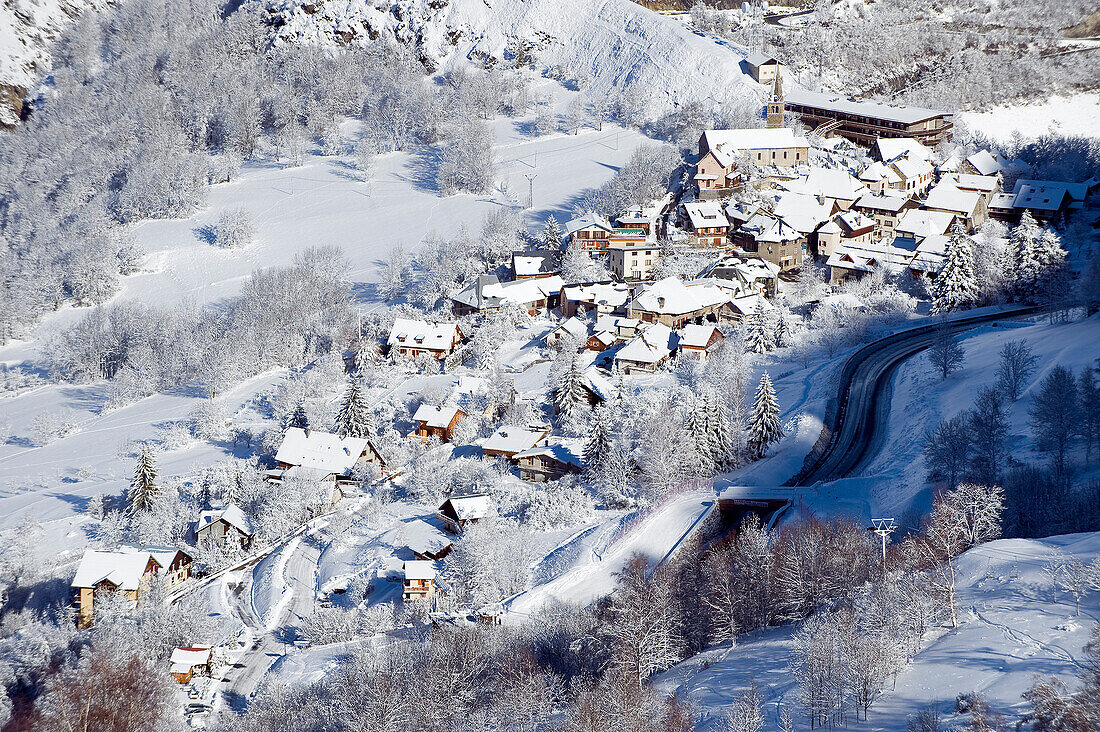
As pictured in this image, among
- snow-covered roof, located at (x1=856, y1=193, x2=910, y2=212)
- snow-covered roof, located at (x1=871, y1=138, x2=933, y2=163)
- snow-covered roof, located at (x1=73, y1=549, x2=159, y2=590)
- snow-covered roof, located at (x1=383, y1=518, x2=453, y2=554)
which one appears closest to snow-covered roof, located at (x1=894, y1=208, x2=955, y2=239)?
snow-covered roof, located at (x1=856, y1=193, x2=910, y2=212)

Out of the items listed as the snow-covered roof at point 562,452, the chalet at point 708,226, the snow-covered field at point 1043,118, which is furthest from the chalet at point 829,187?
the snow-covered roof at point 562,452

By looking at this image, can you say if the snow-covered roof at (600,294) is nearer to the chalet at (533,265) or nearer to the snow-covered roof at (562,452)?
the chalet at (533,265)

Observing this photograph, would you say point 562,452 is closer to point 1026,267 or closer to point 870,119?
point 1026,267

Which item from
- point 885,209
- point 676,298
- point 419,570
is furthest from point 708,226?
point 419,570

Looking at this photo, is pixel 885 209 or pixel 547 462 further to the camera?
pixel 885 209

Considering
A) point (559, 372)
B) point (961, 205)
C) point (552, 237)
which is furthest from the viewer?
point (552, 237)

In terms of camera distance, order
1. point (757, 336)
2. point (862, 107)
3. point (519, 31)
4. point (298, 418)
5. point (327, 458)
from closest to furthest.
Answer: point (327, 458), point (757, 336), point (298, 418), point (862, 107), point (519, 31)

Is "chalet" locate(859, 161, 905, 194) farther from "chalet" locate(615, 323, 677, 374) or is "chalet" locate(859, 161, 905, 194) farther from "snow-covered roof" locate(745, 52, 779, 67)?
"chalet" locate(615, 323, 677, 374)

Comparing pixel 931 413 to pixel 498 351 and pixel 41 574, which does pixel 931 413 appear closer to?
pixel 498 351
